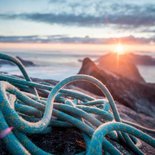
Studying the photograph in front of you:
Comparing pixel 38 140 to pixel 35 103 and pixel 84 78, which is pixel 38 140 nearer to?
pixel 35 103

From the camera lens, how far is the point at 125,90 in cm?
680

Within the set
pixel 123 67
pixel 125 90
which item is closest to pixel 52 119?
pixel 125 90

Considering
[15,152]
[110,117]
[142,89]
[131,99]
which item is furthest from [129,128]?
[142,89]

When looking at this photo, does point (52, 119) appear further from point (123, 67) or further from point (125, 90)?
point (123, 67)

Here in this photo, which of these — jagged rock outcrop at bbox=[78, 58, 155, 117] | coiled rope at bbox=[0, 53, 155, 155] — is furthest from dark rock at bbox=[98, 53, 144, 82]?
coiled rope at bbox=[0, 53, 155, 155]

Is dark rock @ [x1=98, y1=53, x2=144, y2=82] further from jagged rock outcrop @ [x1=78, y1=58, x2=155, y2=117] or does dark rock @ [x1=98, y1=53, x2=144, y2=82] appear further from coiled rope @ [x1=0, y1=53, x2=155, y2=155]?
coiled rope @ [x1=0, y1=53, x2=155, y2=155]

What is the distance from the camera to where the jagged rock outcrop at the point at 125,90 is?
251 inches

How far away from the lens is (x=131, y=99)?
257 inches

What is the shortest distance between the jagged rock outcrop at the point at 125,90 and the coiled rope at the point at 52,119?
3.37 metres

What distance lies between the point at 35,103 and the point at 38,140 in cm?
29

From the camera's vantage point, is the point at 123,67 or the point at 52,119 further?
the point at 123,67

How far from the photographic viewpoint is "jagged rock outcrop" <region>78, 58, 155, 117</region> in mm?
6371

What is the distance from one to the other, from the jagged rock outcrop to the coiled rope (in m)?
3.37

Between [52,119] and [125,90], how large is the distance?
4.53 metres
